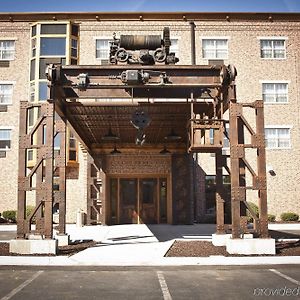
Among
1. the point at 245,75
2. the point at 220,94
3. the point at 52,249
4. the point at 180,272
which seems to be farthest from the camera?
the point at 245,75

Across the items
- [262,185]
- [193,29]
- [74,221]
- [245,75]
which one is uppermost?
[193,29]

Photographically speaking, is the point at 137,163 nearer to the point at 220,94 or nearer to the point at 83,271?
the point at 220,94

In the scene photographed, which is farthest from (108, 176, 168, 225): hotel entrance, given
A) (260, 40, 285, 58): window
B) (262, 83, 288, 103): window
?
(260, 40, 285, 58): window

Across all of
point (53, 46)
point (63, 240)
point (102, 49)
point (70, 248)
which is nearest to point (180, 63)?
point (102, 49)

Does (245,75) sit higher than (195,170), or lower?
higher

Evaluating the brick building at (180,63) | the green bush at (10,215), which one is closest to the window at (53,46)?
the brick building at (180,63)

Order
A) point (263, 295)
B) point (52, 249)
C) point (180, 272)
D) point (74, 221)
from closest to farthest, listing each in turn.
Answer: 1. point (263, 295)
2. point (180, 272)
3. point (52, 249)
4. point (74, 221)

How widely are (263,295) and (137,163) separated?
15.7 metres

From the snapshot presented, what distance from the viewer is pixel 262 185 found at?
10.5 m

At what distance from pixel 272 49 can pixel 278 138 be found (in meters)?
6.39

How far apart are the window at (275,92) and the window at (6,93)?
17278 millimetres

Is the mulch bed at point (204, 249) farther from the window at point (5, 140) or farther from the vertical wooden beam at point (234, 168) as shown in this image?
the window at point (5, 140)

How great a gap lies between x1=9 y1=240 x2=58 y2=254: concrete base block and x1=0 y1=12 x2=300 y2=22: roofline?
62.1 feet

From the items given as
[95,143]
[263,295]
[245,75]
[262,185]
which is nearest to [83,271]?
[263,295]
